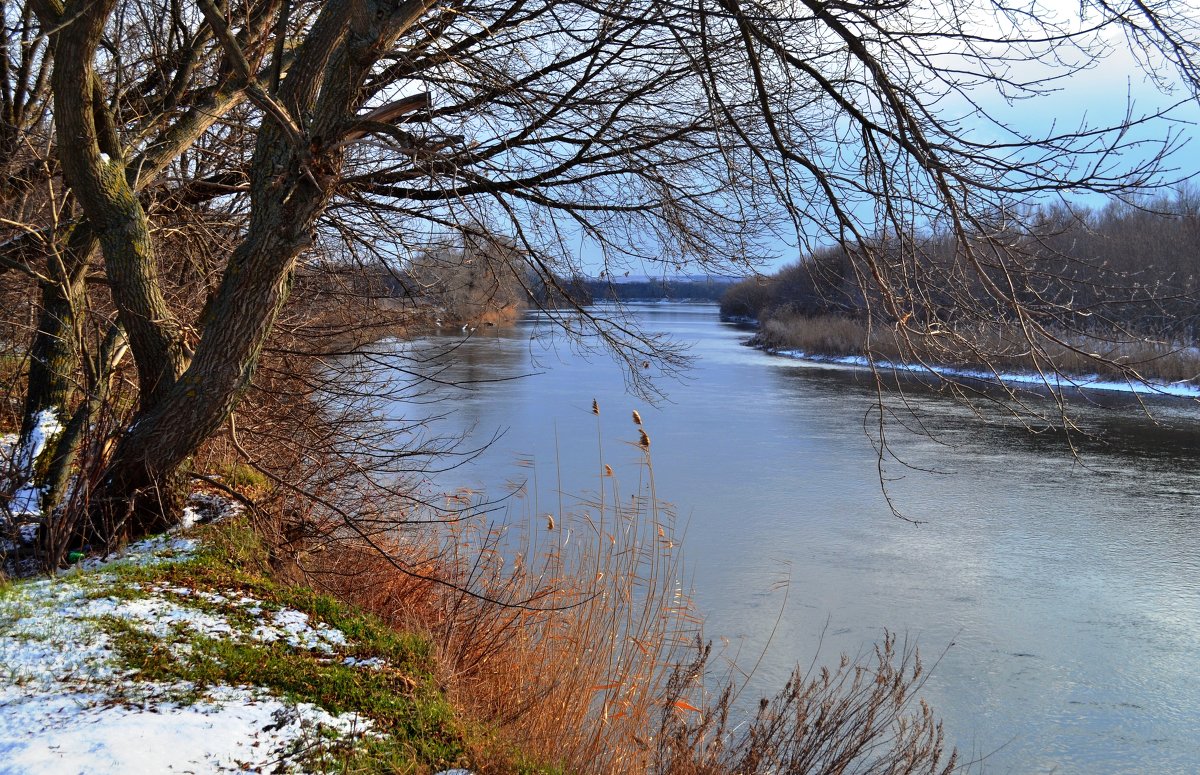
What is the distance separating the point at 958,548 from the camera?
27.3 feet

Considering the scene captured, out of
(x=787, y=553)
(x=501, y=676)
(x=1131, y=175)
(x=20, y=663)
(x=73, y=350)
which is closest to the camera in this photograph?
(x=20, y=663)

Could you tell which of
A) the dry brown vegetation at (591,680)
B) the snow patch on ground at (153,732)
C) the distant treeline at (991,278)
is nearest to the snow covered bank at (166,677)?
the snow patch on ground at (153,732)

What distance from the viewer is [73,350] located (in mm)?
4645

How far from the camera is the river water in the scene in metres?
5.30

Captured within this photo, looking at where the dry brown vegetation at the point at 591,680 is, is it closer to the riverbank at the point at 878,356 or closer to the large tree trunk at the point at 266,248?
the large tree trunk at the point at 266,248

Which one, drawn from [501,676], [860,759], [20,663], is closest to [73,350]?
[20,663]

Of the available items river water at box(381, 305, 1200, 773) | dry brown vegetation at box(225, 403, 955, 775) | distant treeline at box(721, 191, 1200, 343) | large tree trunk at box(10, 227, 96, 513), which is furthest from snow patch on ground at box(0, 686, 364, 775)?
distant treeline at box(721, 191, 1200, 343)

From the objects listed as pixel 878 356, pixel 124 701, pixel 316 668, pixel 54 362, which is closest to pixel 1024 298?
pixel 316 668

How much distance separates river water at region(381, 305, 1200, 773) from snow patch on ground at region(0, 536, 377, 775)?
203 cm

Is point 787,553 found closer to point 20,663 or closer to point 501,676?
point 501,676

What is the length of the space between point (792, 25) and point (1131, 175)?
66.5 inches

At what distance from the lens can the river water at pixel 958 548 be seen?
5305mm

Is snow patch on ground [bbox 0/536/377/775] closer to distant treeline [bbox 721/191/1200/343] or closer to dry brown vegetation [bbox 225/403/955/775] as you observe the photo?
dry brown vegetation [bbox 225/403/955/775]

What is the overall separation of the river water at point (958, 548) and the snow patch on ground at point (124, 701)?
2.03 m
